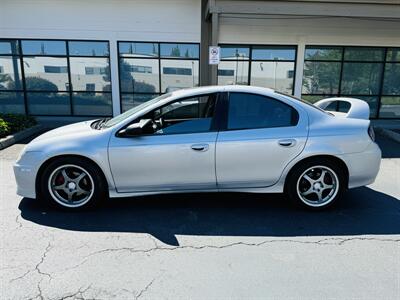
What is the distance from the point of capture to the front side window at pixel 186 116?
3809mm

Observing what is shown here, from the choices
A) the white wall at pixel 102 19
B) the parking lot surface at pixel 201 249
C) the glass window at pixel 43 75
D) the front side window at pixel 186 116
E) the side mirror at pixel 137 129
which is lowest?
the parking lot surface at pixel 201 249

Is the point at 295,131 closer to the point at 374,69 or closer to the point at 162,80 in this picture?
the point at 162,80

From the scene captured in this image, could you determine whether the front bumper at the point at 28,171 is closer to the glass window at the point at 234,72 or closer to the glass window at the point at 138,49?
the glass window at the point at 138,49

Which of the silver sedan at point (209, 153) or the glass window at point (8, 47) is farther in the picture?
the glass window at point (8, 47)

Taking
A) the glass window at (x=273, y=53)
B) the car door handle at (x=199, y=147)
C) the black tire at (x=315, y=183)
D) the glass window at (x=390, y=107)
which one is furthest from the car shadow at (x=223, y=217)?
the glass window at (x=390, y=107)

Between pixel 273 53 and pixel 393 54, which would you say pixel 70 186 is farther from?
pixel 393 54

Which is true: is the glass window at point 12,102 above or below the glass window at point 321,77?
below

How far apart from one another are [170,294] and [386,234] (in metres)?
2.48

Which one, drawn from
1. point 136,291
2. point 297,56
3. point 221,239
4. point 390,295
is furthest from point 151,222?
point 297,56

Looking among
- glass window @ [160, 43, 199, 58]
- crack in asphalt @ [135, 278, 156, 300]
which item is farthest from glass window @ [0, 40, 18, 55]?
crack in asphalt @ [135, 278, 156, 300]

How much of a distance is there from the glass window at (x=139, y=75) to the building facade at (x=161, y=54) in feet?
0.11

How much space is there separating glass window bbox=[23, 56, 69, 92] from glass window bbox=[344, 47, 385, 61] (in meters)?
10.2

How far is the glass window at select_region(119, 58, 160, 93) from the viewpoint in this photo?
36.6 feet

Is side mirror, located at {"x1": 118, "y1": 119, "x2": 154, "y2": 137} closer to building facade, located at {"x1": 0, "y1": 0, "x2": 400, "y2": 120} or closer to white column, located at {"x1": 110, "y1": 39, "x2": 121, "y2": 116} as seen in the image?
building facade, located at {"x1": 0, "y1": 0, "x2": 400, "y2": 120}
